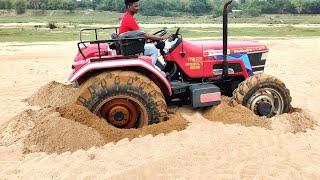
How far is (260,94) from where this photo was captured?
7711 millimetres

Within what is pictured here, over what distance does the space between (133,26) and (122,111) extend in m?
1.35

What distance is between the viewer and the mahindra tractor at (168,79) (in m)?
6.83

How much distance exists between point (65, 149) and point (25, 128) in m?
1.02

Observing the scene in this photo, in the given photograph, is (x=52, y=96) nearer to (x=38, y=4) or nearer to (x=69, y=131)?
(x=69, y=131)

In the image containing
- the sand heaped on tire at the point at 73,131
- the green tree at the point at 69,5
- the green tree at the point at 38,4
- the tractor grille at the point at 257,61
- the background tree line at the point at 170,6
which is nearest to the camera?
the sand heaped on tire at the point at 73,131

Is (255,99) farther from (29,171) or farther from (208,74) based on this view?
(29,171)

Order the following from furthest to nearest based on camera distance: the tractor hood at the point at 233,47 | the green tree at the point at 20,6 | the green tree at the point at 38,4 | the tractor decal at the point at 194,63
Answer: the green tree at the point at 38,4
the green tree at the point at 20,6
the tractor hood at the point at 233,47
the tractor decal at the point at 194,63

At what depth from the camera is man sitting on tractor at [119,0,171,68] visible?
24.2 ft

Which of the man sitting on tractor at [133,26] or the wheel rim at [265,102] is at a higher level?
the man sitting on tractor at [133,26]

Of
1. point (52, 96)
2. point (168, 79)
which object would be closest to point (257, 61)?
point (168, 79)

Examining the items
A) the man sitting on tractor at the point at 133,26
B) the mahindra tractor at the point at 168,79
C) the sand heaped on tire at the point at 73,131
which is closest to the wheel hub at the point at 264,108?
the mahindra tractor at the point at 168,79

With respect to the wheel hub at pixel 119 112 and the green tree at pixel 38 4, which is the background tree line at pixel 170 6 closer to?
the green tree at pixel 38 4

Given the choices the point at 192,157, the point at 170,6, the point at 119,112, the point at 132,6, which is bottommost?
the point at 170,6

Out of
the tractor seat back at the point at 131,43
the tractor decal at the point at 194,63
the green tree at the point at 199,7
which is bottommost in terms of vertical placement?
the green tree at the point at 199,7
